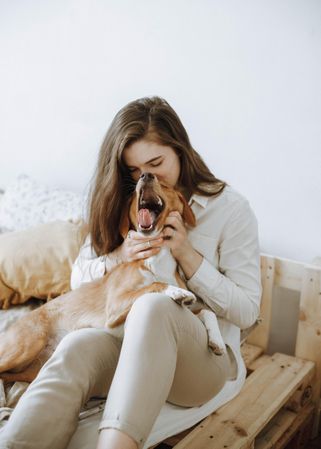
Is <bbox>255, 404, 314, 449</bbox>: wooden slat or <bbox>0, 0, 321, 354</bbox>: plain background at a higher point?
<bbox>0, 0, 321, 354</bbox>: plain background

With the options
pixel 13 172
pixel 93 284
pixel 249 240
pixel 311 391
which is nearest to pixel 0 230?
pixel 13 172

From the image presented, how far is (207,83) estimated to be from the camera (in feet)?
6.79

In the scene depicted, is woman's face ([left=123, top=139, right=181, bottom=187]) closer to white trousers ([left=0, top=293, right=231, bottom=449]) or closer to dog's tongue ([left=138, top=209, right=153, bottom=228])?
dog's tongue ([left=138, top=209, right=153, bottom=228])

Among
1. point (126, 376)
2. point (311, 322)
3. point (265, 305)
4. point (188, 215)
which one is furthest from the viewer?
point (265, 305)

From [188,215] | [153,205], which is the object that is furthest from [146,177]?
[188,215]

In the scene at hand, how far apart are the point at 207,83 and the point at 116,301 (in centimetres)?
Answer: 104

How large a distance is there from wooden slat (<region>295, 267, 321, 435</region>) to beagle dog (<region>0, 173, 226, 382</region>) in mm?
506

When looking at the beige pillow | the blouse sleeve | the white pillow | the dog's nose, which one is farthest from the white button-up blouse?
the white pillow

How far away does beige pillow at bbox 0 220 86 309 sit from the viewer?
1.97m

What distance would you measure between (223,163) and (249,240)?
640mm

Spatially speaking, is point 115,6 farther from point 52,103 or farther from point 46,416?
point 46,416

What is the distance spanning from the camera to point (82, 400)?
1.18 metres

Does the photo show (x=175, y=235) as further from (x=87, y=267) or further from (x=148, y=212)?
(x=87, y=267)

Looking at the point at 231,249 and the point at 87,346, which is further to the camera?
the point at 231,249
